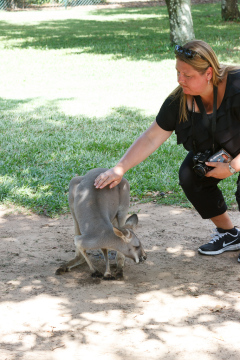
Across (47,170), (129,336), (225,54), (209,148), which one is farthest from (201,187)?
(225,54)

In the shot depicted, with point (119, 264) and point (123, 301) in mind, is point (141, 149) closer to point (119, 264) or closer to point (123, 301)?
point (119, 264)

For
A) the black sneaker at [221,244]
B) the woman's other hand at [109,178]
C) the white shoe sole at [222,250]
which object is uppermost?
the woman's other hand at [109,178]

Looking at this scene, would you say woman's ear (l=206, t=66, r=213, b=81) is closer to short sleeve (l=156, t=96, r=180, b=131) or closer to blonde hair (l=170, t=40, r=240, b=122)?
blonde hair (l=170, t=40, r=240, b=122)

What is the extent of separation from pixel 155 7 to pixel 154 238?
2596 cm

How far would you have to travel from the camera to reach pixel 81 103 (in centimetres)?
916

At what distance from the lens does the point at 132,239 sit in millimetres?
3697

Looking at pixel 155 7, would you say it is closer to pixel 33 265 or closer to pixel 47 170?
pixel 47 170

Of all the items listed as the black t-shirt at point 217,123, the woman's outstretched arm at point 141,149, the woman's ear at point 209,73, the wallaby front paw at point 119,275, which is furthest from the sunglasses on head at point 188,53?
the wallaby front paw at point 119,275

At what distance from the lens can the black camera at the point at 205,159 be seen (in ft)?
11.9

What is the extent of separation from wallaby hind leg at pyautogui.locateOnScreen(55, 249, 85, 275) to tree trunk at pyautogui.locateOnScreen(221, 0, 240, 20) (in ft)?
57.8

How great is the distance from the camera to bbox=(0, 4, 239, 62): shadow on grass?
45.7 ft

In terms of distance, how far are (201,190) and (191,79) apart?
964 mm

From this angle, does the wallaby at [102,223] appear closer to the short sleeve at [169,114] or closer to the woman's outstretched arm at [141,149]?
the woman's outstretched arm at [141,149]

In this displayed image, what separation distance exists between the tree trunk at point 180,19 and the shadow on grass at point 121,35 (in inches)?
18.4
